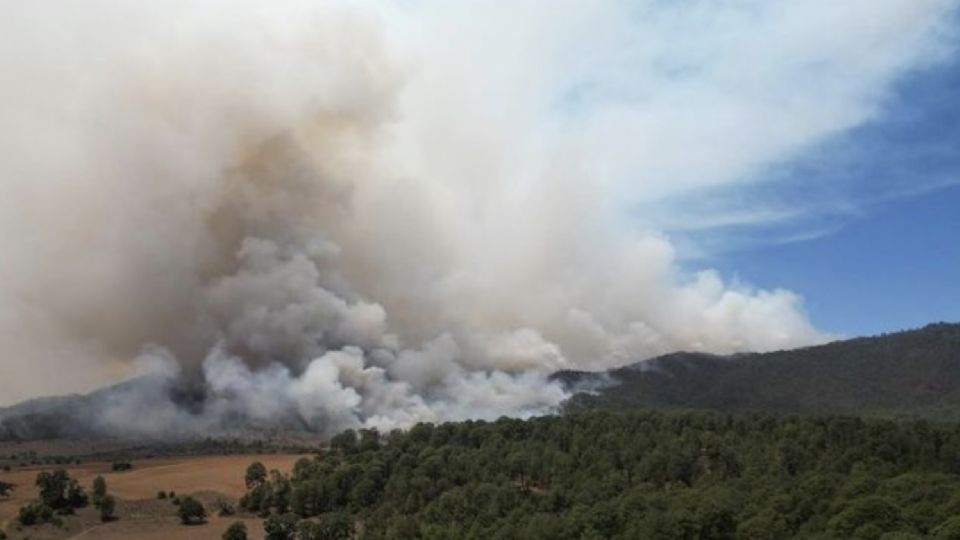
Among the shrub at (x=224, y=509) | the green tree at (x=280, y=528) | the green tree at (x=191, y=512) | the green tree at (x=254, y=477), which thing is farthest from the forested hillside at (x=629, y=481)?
the green tree at (x=191, y=512)

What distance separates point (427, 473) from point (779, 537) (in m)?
68.0

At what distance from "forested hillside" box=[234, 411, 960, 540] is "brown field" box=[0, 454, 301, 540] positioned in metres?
9.07

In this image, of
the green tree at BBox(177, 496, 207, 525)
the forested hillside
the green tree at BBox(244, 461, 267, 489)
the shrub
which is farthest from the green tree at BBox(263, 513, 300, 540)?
the green tree at BBox(244, 461, 267, 489)

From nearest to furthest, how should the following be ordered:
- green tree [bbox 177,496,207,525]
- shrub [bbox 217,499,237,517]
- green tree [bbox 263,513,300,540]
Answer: green tree [bbox 263,513,300,540], green tree [bbox 177,496,207,525], shrub [bbox 217,499,237,517]

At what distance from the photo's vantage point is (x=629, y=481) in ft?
434

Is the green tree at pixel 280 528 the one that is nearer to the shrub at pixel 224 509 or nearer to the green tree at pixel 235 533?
the green tree at pixel 235 533

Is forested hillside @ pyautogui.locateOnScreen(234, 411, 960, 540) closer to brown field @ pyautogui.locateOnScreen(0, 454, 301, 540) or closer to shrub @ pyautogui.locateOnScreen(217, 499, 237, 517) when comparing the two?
shrub @ pyautogui.locateOnScreen(217, 499, 237, 517)

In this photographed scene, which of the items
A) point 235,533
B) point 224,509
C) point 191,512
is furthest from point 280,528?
point 224,509

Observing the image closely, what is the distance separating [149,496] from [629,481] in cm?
8396

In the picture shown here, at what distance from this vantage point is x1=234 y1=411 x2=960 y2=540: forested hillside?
91.8 meters

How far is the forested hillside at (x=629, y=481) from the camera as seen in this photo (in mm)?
91750

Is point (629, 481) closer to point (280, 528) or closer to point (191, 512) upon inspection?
point (280, 528)

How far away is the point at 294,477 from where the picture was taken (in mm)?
155250

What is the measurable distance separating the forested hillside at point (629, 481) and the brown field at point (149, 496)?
907 cm
